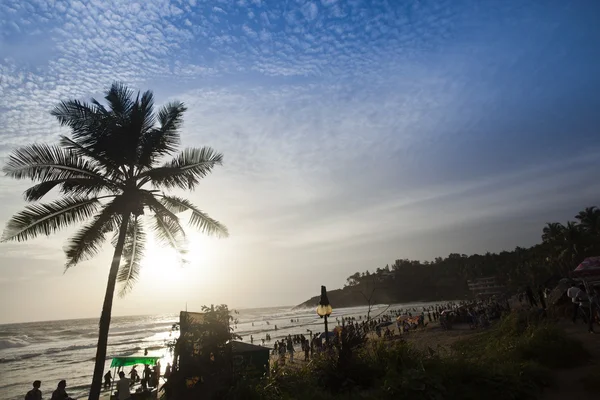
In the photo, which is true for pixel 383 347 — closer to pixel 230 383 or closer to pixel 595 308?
pixel 230 383

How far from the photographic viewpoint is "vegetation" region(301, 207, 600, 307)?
59.1m

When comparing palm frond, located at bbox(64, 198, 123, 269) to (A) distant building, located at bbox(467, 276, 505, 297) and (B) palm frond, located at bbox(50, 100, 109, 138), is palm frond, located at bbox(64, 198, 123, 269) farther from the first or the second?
(A) distant building, located at bbox(467, 276, 505, 297)

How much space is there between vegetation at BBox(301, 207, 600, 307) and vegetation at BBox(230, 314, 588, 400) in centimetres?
219

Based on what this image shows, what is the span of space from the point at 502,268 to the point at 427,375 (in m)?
126

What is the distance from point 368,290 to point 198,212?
191 metres

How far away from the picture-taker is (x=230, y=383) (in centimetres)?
980

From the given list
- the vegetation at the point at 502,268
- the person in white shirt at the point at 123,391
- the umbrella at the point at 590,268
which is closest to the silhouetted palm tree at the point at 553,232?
the vegetation at the point at 502,268

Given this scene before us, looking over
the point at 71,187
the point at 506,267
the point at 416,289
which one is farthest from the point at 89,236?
the point at 416,289

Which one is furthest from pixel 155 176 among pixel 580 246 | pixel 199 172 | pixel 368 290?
pixel 368 290

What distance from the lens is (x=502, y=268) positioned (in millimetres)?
112938

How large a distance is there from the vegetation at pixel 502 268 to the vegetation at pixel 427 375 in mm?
2190

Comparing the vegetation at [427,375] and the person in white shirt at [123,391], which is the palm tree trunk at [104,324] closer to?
the vegetation at [427,375]

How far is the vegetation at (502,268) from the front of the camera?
59.1m

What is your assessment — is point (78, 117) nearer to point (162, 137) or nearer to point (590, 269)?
point (162, 137)
